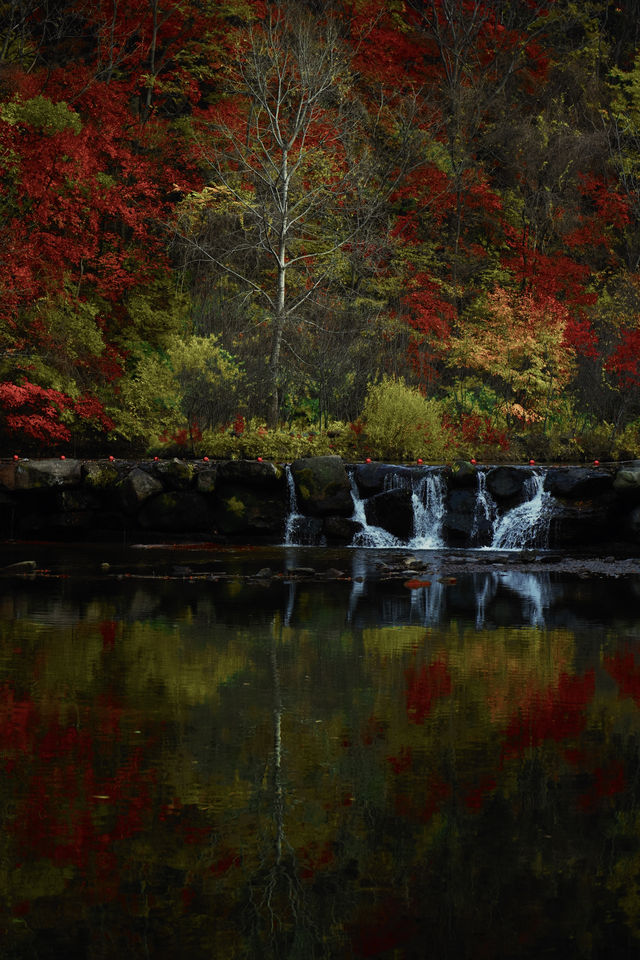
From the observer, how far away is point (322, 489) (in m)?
19.2

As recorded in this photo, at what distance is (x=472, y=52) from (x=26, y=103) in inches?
677

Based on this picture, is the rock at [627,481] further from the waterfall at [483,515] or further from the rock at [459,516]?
the rock at [459,516]

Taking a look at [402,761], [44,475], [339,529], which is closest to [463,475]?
[339,529]

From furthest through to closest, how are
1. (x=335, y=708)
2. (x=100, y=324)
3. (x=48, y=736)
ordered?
(x=100, y=324)
(x=335, y=708)
(x=48, y=736)

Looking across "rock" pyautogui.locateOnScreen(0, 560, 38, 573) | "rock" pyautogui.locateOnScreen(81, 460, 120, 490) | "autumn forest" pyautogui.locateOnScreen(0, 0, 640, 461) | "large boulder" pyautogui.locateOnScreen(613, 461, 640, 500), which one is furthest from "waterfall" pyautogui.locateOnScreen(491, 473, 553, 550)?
"rock" pyautogui.locateOnScreen(0, 560, 38, 573)

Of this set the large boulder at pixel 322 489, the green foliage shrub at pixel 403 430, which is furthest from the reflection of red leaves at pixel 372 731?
the green foliage shrub at pixel 403 430

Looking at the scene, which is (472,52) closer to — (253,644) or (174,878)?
(253,644)

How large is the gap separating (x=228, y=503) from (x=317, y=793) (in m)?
14.5

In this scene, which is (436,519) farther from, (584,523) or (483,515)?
(584,523)

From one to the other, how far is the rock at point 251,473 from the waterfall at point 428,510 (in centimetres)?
246

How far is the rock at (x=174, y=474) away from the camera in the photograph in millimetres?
18859

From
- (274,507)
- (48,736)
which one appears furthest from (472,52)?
(48,736)

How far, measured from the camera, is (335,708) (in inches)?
247

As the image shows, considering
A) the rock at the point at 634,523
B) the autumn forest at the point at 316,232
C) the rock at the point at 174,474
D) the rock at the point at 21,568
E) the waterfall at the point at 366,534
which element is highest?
the autumn forest at the point at 316,232
